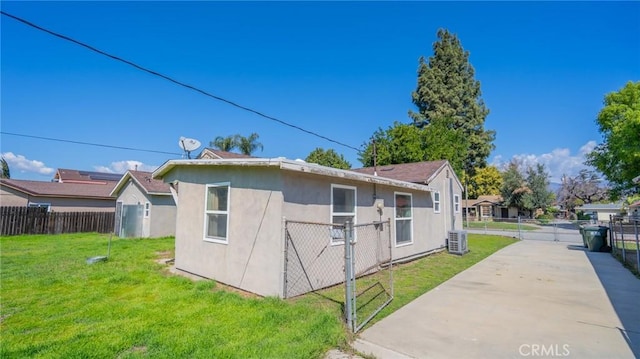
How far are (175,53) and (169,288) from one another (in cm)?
713

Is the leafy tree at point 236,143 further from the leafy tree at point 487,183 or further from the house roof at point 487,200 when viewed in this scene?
the leafy tree at point 487,183

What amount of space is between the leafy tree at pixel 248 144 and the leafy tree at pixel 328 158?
9242 mm

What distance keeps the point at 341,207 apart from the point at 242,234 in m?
2.41

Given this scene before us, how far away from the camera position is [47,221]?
17312mm

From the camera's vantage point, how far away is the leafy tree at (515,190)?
130 ft

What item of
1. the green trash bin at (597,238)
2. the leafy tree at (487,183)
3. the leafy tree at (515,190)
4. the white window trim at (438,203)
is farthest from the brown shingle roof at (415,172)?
the leafy tree at (487,183)

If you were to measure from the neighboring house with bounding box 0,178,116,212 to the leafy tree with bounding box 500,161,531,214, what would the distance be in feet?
147

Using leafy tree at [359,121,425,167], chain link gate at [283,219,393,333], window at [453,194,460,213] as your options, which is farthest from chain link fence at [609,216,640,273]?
leafy tree at [359,121,425,167]

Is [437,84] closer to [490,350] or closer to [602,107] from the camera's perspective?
[602,107]

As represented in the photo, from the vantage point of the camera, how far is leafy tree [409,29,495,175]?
35812mm

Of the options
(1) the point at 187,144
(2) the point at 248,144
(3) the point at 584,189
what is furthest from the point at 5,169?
(3) the point at 584,189

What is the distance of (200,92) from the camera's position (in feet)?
25.0

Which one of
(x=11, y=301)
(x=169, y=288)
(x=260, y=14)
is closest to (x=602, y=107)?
(x=260, y=14)

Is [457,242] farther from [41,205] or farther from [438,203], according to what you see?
[41,205]
